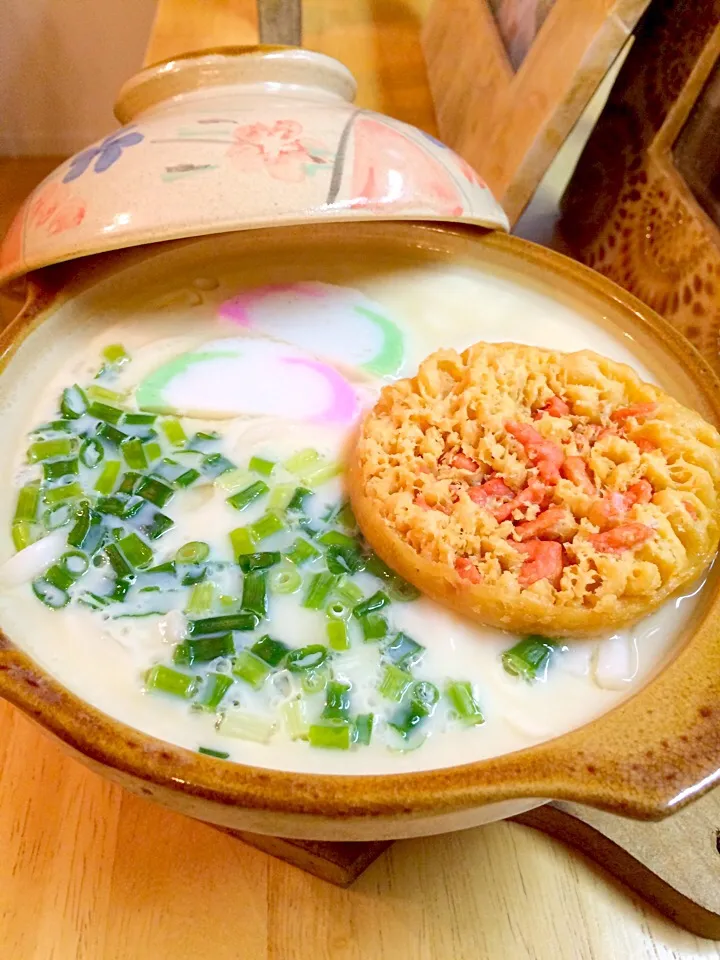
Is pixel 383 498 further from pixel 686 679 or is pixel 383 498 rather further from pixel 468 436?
pixel 686 679

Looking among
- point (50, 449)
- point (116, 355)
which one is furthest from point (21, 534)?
point (116, 355)

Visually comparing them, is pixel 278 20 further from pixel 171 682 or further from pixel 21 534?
pixel 171 682

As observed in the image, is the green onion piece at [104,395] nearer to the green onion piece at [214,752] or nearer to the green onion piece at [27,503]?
the green onion piece at [27,503]

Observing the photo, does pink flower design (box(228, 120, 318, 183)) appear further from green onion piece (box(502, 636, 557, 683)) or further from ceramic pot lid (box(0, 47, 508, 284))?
green onion piece (box(502, 636, 557, 683))

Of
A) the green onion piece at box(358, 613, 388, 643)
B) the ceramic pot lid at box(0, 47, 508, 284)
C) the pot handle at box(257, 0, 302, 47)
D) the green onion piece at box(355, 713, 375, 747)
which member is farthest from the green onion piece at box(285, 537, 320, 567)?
the pot handle at box(257, 0, 302, 47)

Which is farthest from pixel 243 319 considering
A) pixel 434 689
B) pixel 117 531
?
pixel 434 689

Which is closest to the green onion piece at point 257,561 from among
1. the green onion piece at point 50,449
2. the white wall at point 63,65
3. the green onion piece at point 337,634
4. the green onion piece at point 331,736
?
the green onion piece at point 337,634

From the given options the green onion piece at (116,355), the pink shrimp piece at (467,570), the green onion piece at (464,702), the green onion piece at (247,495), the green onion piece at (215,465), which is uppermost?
A: the pink shrimp piece at (467,570)
